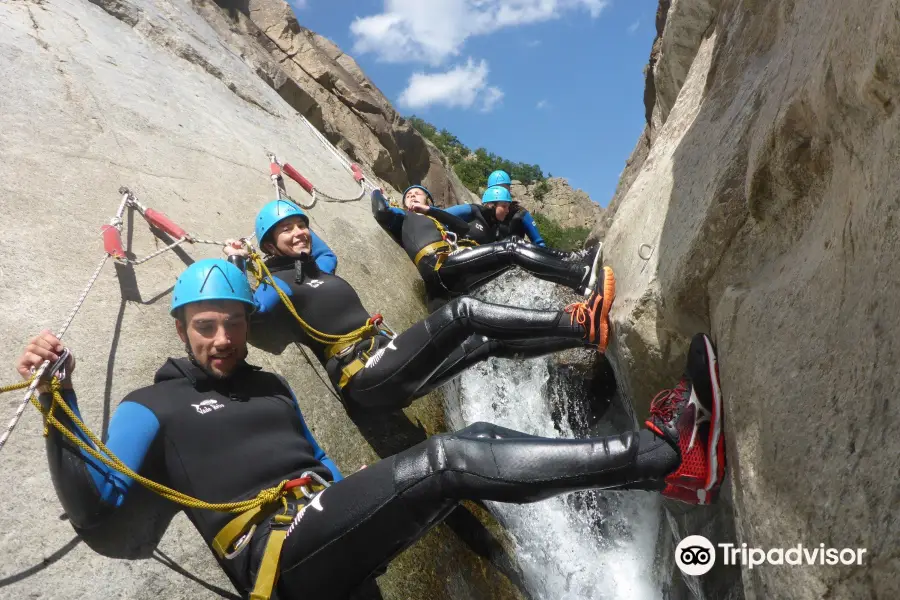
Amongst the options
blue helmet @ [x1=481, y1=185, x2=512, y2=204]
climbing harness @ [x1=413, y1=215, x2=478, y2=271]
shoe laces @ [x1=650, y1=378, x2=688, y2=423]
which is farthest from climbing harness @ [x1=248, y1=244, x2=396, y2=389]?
blue helmet @ [x1=481, y1=185, x2=512, y2=204]

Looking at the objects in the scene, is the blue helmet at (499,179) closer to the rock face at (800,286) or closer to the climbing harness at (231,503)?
the rock face at (800,286)

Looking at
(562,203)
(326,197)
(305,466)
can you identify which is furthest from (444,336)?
(562,203)

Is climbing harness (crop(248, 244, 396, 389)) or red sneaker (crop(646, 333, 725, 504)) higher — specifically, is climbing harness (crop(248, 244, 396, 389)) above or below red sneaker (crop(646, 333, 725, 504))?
above

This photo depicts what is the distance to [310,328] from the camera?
393cm

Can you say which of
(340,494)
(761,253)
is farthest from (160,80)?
(761,253)

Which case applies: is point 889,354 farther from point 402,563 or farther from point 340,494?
point 402,563

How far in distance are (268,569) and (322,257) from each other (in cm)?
291

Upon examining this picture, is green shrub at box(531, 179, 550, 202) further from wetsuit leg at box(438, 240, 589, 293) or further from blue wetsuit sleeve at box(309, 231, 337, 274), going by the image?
blue wetsuit sleeve at box(309, 231, 337, 274)

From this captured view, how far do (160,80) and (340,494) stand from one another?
651 centimetres

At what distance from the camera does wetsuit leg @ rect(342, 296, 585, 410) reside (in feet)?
11.9

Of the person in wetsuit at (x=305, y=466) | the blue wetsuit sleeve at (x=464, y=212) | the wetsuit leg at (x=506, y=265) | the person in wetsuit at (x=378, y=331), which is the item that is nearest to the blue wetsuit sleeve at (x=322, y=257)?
the person in wetsuit at (x=378, y=331)

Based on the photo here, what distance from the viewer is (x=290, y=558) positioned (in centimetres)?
229

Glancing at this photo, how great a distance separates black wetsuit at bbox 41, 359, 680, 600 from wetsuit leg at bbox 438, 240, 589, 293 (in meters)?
2.58

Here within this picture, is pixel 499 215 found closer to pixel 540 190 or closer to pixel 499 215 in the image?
pixel 499 215
